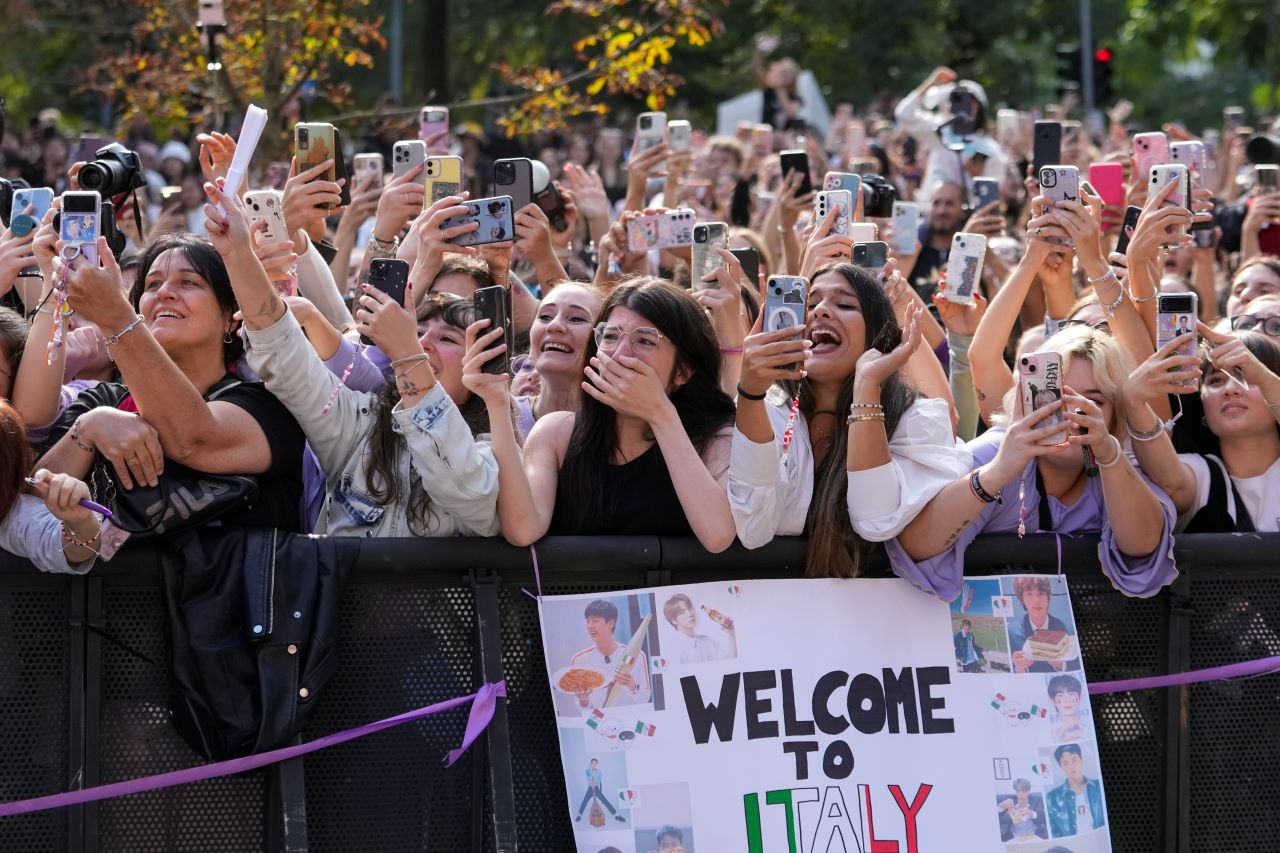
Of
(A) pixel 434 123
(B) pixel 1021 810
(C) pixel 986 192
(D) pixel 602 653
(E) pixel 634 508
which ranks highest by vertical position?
(A) pixel 434 123

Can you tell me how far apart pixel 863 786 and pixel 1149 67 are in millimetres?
36400

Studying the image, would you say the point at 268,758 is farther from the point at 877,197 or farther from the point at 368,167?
the point at 877,197

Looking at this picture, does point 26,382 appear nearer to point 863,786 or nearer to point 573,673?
point 573,673

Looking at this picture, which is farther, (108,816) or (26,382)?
(26,382)

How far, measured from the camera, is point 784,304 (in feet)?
14.7

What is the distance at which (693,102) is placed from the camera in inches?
1074

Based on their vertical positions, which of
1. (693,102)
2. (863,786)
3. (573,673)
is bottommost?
(863,786)

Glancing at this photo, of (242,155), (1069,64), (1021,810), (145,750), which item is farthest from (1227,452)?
(1069,64)

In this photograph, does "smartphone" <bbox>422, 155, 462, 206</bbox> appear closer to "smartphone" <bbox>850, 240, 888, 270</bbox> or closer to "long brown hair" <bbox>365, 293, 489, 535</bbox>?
"long brown hair" <bbox>365, 293, 489, 535</bbox>

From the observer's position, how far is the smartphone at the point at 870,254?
5684 mm

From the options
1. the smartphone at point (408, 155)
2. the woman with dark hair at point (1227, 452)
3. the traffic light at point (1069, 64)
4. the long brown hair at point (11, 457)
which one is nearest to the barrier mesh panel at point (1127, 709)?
the woman with dark hair at point (1227, 452)

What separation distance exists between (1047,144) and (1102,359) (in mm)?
1433

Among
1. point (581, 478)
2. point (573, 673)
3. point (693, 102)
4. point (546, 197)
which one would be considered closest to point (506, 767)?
point (573, 673)

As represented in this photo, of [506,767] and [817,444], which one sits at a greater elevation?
[817,444]
